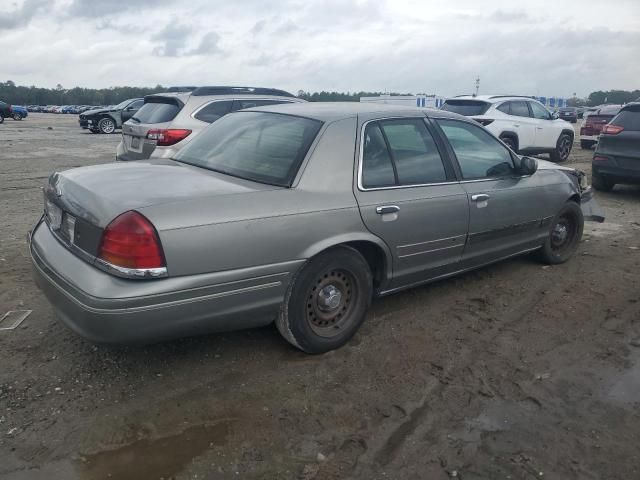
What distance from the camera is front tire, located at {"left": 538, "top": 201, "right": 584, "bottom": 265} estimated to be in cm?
549

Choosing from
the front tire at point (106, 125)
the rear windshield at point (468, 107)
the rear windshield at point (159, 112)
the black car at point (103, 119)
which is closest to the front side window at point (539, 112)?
the rear windshield at point (468, 107)

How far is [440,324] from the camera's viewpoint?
4.21m

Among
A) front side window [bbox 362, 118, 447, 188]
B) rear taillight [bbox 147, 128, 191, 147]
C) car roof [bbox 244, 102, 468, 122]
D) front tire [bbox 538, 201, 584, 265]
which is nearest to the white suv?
front tire [bbox 538, 201, 584, 265]

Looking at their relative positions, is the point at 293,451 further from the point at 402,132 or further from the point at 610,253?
the point at 610,253

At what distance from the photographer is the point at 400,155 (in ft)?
13.2

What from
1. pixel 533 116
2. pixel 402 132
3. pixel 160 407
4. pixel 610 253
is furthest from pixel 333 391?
pixel 533 116

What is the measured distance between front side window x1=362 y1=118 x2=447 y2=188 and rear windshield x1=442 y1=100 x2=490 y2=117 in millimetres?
8403

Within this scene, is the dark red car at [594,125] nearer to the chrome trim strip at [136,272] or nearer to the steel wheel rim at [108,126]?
the chrome trim strip at [136,272]

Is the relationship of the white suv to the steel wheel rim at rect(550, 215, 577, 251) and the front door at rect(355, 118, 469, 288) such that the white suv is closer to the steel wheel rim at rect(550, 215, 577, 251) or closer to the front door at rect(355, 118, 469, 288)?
the steel wheel rim at rect(550, 215, 577, 251)

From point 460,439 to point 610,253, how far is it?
4171mm

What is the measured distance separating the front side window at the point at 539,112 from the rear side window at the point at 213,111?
787 cm

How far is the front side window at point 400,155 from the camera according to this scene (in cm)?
385

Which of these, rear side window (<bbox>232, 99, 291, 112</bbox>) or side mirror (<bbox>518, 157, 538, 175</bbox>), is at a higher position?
rear side window (<bbox>232, 99, 291, 112</bbox>)

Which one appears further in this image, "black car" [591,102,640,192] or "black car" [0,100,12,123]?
"black car" [0,100,12,123]
